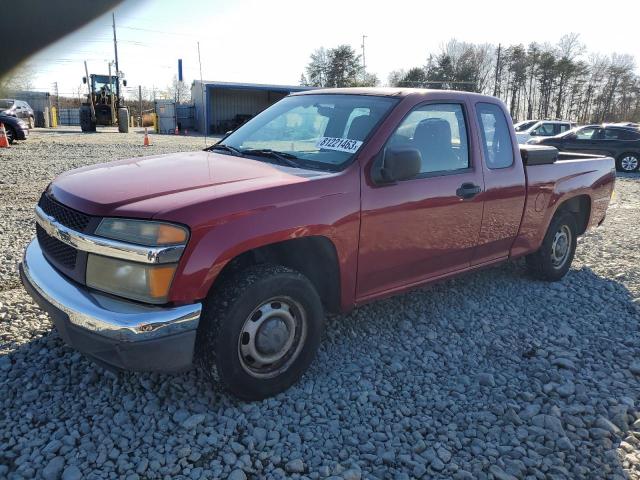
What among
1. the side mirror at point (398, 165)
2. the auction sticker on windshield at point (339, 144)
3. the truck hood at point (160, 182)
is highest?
the auction sticker on windshield at point (339, 144)

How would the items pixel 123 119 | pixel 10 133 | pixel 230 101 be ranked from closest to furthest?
pixel 10 133
pixel 123 119
pixel 230 101

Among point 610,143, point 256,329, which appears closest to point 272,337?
point 256,329

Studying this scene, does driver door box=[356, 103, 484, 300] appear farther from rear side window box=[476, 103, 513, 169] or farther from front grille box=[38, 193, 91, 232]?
front grille box=[38, 193, 91, 232]

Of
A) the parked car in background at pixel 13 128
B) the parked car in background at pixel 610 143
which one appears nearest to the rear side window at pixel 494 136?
the parked car in background at pixel 610 143

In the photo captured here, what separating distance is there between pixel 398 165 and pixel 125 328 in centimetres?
184

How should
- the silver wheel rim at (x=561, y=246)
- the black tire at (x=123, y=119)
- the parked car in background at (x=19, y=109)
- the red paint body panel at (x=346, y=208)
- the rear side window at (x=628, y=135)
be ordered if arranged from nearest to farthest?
1. the red paint body panel at (x=346, y=208)
2. the silver wheel rim at (x=561, y=246)
3. the rear side window at (x=628, y=135)
4. the parked car in background at (x=19, y=109)
5. the black tire at (x=123, y=119)

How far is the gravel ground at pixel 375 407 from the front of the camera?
2514 millimetres

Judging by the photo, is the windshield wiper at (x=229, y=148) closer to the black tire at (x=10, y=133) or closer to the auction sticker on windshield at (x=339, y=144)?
the auction sticker on windshield at (x=339, y=144)

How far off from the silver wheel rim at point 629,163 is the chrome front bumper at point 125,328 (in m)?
18.1

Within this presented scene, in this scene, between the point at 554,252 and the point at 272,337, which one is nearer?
the point at 272,337

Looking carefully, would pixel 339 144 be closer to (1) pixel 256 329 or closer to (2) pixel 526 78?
(1) pixel 256 329

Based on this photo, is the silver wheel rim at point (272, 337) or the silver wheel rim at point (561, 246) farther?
the silver wheel rim at point (561, 246)

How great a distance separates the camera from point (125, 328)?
2402 millimetres

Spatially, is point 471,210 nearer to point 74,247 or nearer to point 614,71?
point 74,247
